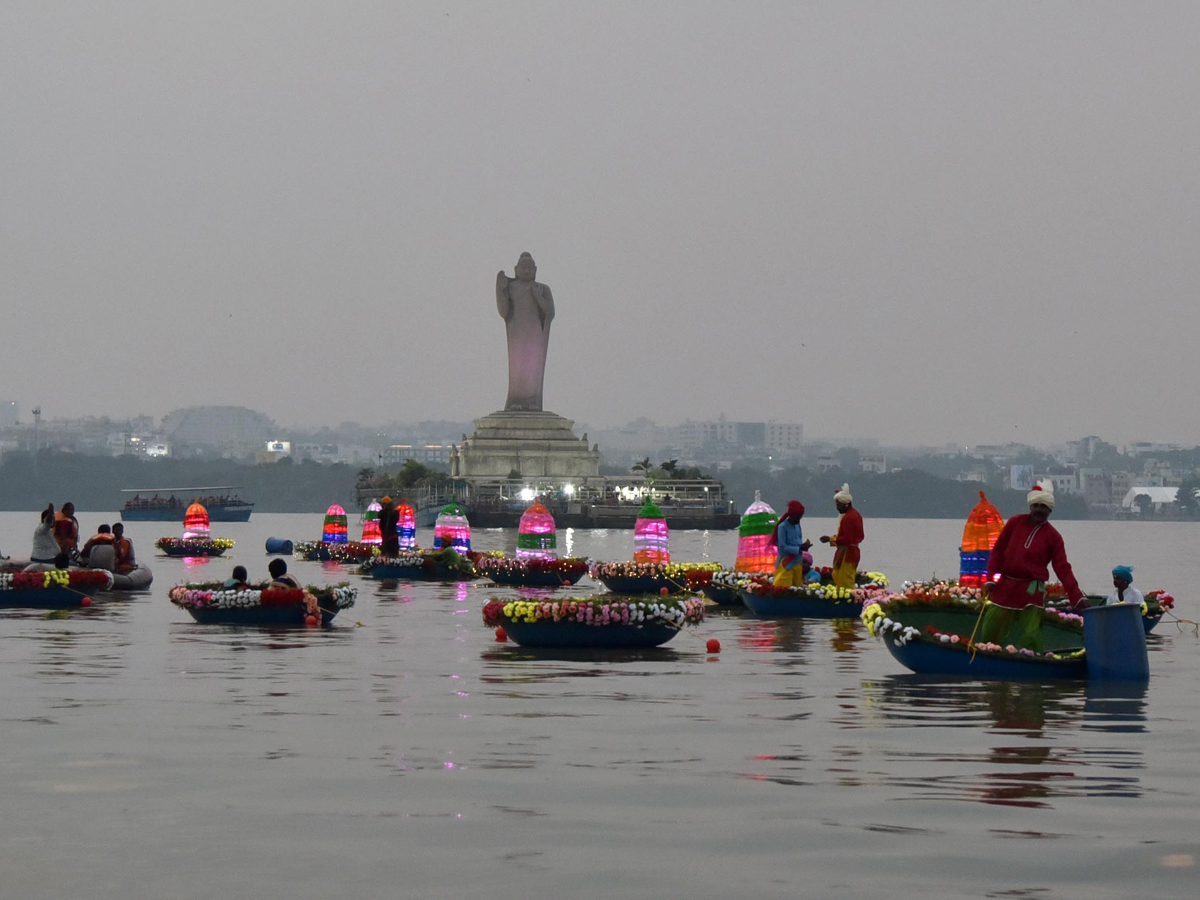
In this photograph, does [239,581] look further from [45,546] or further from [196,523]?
[196,523]

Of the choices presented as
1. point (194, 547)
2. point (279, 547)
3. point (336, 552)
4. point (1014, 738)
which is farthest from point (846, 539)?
point (279, 547)

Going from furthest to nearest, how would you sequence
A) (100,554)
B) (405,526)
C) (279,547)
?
(279,547) < (405,526) < (100,554)

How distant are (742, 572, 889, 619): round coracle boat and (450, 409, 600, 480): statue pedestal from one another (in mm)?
142630

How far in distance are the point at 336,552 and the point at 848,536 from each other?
1622 inches

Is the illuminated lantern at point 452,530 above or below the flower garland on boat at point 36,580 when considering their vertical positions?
above

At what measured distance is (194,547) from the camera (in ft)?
258

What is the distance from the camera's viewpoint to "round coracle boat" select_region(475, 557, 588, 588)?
49.0m

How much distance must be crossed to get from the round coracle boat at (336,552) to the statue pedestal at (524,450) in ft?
334

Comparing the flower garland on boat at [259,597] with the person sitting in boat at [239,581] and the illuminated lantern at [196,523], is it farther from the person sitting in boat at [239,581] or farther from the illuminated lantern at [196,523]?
the illuminated lantern at [196,523]

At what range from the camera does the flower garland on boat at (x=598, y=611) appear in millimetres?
27781

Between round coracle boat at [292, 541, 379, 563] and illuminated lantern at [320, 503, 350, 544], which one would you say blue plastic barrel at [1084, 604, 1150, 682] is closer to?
round coracle boat at [292, 541, 379, 563]

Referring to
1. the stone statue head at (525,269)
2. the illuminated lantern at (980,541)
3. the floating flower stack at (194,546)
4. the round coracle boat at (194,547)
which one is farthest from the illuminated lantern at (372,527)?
the stone statue head at (525,269)

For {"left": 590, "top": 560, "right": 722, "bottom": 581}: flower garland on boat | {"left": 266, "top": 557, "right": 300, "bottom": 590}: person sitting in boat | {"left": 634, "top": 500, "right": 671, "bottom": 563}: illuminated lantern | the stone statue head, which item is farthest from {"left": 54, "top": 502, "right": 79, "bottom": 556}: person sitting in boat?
the stone statue head

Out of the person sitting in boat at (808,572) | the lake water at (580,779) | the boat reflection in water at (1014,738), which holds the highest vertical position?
the person sitting in boat at (808,572)
